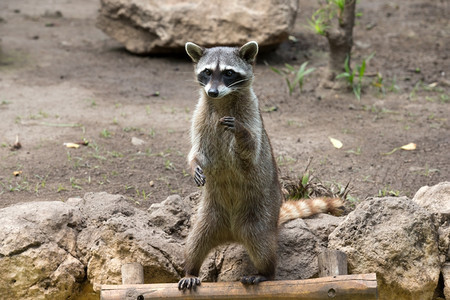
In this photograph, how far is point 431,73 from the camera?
9.00 meters

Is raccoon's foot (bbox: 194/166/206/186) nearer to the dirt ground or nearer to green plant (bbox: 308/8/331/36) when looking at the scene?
the dirt ground

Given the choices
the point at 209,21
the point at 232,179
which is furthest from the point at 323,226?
the point at 209,21

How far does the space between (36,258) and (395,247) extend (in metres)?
2.55

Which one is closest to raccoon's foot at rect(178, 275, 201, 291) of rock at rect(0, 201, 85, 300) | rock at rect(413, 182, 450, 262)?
rock at rect(0, 201, 85, 300)

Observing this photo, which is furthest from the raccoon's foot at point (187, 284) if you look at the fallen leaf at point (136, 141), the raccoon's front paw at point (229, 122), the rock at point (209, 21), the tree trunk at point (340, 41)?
the rock at point (209, 21)

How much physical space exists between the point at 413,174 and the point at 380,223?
176 cm

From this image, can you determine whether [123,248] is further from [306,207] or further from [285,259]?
[306,207]

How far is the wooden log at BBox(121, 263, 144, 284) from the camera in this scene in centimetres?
418

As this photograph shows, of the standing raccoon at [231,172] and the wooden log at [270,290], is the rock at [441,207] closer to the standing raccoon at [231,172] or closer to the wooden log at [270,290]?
the wooden log at [270,290]

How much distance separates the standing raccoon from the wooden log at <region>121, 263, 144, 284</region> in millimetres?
337

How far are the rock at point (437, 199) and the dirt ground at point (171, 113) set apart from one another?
71 centimetres

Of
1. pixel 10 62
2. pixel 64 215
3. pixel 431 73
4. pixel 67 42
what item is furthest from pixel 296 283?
pixel 67 42

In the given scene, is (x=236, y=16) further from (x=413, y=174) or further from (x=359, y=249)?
(x=359, y=249)

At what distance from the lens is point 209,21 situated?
9445 mm
